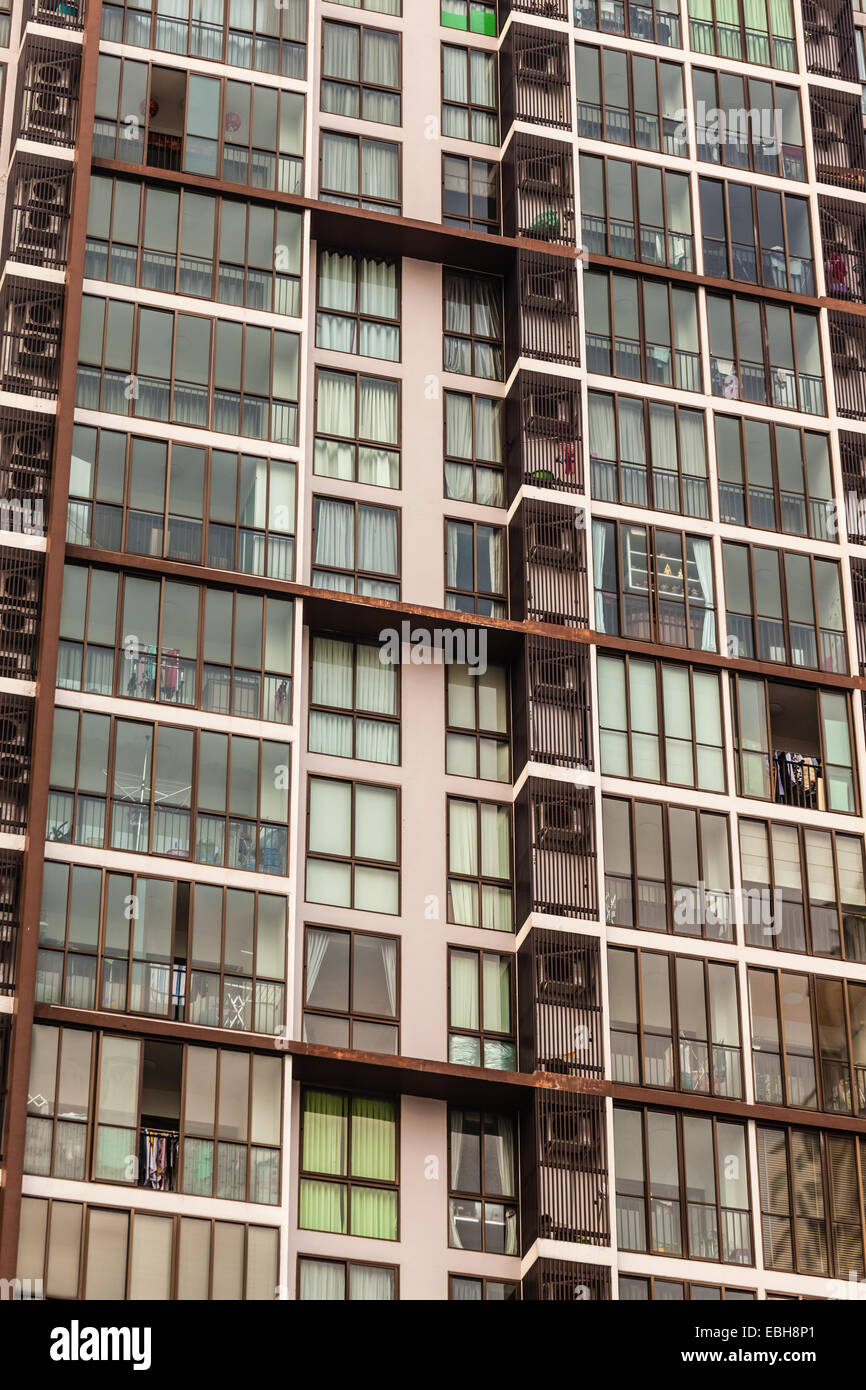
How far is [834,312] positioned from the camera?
183 feet

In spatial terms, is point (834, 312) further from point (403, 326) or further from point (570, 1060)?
point (570, 1060)

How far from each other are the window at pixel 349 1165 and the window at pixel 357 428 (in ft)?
47.7

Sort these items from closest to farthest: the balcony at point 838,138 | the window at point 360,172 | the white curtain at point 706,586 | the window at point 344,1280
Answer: the window at point 344,1280
the white curtain at point 706,586
the window at point 360,172
the balcony at point 838,138

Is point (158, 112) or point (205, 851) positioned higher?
point (158, 112)

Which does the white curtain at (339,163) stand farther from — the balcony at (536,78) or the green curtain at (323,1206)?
the green curtain at (323,1206)

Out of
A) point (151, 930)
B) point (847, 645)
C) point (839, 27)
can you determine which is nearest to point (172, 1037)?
point (151, 930)

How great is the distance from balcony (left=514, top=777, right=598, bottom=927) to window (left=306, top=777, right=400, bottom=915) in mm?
2733

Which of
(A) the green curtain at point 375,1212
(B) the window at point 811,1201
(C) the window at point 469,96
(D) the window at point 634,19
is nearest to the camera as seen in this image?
(A) the green curtain at point 375,1212

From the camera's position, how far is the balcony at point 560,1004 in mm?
45688

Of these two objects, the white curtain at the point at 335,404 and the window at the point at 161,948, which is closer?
the window at the point at 161,948

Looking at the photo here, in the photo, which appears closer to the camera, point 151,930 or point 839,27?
point 151,930

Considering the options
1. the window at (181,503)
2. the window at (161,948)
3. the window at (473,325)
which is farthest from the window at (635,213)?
the window at (161,948)

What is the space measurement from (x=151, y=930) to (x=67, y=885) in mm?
1881
